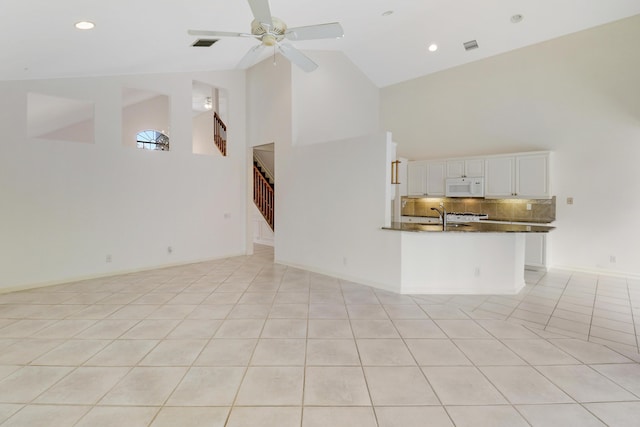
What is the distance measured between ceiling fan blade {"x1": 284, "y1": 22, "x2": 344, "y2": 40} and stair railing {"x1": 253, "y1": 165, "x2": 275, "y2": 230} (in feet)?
19.1

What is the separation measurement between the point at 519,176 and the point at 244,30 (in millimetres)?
5334

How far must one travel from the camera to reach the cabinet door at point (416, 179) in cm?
713

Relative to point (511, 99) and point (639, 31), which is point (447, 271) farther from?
point (639, 31)

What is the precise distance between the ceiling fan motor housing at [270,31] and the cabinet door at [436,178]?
4.82m

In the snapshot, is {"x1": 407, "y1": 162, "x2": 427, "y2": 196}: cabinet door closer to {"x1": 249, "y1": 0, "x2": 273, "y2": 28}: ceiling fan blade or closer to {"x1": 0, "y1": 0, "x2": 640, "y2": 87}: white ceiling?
{"x1": 0, "y1": 0, "x2": 640, "y2": 87}: white ceiling

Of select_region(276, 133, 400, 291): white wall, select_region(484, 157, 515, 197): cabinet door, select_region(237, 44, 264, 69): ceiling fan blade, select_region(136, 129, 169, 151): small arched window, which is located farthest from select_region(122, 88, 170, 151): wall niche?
select_region(484, 157, 515, 197): cabinet door

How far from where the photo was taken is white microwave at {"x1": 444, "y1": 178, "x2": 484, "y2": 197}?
626cm

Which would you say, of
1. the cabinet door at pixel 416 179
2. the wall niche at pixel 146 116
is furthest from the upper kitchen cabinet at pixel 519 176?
the wall niche at pixel 146 116

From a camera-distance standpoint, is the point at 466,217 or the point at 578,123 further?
the point at 466,217

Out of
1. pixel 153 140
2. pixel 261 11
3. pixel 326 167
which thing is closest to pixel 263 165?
pixel 153 140

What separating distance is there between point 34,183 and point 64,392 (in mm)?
3521

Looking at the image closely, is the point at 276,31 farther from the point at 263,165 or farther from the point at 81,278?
the point at 263,165

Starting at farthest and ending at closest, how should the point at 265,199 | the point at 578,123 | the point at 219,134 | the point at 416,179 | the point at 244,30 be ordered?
the point at 219,134, the point at 265,199, the point at 416,179, the point at 578,123, the point at 244,30

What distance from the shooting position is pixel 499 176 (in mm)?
6059
